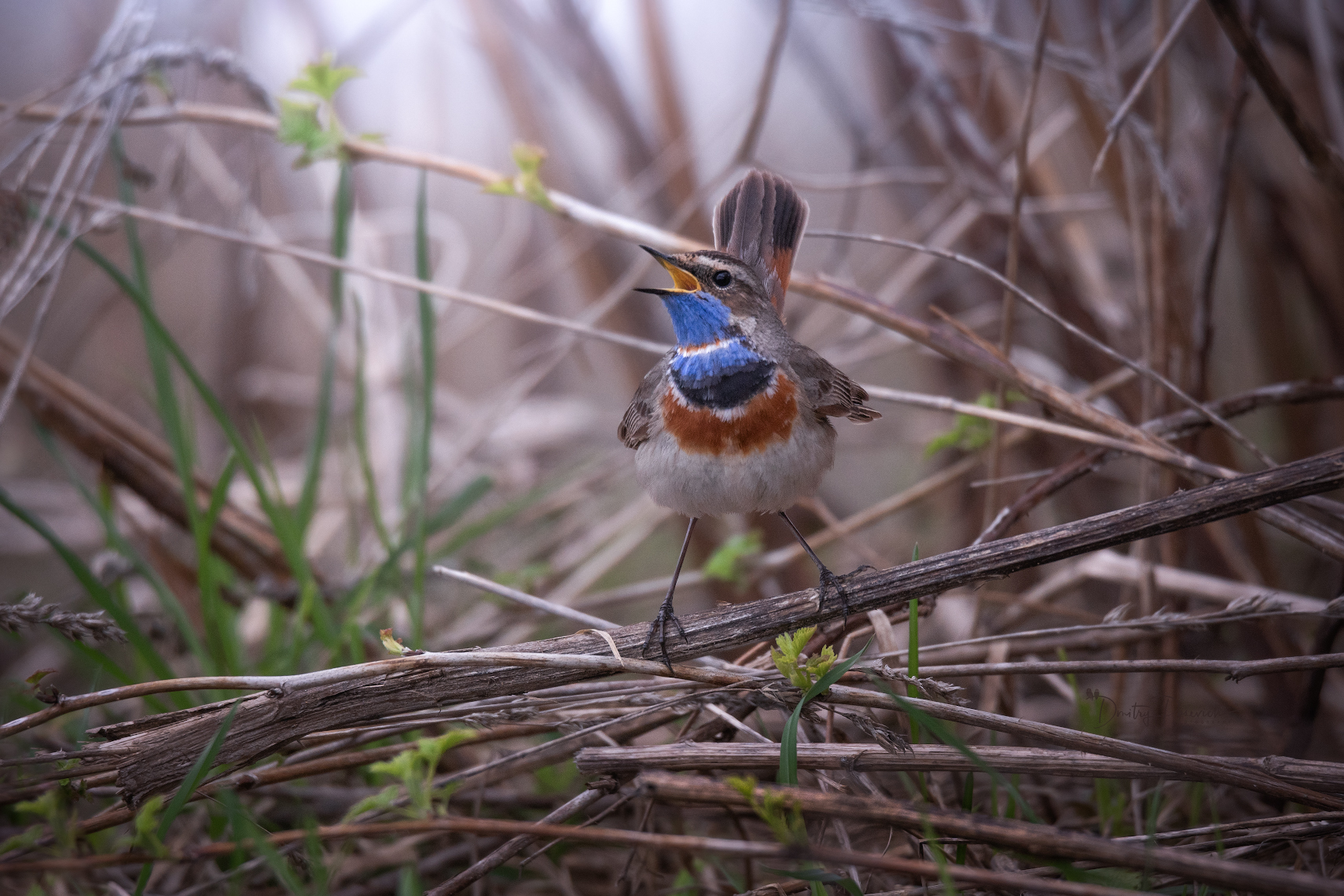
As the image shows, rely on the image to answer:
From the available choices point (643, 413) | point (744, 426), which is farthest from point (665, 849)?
point (643, 413)

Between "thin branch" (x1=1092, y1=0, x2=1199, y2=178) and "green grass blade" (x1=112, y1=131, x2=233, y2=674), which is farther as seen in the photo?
"green grass blade" (x1=112, y1=131, x2=233, y2=674)

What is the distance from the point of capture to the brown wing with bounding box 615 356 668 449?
9.04ft

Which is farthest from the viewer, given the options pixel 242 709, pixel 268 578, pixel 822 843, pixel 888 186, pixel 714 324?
pixel 888 186

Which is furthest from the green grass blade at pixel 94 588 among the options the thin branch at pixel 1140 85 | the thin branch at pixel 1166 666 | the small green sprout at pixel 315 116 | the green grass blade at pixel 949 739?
the thin branch at pixel 1140 85

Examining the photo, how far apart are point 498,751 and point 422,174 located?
1991 millimetres

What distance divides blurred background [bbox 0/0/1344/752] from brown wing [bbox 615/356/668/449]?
23.1 inches

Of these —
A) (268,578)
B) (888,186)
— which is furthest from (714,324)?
(888,186)

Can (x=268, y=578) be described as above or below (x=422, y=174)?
below

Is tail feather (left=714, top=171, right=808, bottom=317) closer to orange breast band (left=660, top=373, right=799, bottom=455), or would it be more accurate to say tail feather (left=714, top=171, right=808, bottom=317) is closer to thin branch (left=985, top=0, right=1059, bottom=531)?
orange breast band (left=660, top=373, right=799, bottom=455)

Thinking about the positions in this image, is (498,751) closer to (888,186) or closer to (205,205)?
(888,186)

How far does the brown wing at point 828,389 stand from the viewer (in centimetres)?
267

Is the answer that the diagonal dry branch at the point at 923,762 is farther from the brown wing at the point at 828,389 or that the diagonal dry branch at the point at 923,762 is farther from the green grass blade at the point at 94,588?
the green grass blade at the point at 94,588

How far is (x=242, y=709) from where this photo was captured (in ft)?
6.45

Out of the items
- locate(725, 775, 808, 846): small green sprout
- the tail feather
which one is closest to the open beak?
the tail feather
